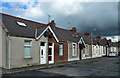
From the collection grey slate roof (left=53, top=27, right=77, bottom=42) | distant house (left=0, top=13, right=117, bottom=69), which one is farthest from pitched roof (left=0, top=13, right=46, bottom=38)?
grey slate roof (left=53, top=27, right=77, bottom=42)

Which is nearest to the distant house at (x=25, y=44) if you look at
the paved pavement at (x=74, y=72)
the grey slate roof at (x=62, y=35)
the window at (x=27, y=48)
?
the window at (x=27, y=48)

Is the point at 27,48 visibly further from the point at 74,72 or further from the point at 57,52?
the point at 74,72

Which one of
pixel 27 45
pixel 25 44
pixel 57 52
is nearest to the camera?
pixel 25 44

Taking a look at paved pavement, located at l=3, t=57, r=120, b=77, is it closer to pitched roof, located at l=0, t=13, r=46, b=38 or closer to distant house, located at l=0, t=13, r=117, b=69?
distant house, located at l=0, t=13, r=117, b=69

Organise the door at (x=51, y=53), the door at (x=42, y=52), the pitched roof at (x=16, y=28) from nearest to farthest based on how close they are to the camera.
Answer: the pitched roof at (x=16, y=28) → the door at (x=42, y=52) → the door at (x=51, y=53)

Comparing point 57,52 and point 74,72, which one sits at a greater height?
point 57,52

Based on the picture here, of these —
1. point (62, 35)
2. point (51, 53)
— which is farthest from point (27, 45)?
point (62, 35)

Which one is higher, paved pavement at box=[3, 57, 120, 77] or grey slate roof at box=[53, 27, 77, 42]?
grey slate roof at box=[53, 27, 77, 42]

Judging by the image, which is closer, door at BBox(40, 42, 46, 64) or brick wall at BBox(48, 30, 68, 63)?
door at BBox(40, 42, 46, 64)

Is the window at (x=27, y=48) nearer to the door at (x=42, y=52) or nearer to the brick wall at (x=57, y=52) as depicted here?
the door at (x=42, y=52)

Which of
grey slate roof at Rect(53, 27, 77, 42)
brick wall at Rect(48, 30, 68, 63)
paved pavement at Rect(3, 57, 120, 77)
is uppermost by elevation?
grey slate roof at Rect(53, 27, 77, 42)

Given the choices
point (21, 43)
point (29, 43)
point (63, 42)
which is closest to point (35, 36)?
point (29, 43)

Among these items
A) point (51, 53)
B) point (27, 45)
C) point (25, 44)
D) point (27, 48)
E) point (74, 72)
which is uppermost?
point (25, 44)

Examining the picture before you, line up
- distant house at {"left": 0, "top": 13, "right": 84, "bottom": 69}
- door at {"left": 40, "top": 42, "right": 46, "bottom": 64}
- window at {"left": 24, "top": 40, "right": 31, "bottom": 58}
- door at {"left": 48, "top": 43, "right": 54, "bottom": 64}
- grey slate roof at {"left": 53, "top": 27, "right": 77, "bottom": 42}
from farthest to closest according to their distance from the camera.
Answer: grey slate roof at {"left": 53, "top": 27, "right": 77, "bottom": 42} → door at {"left": 48, "top": 43, "right": 54, "bottom": 64} → door at {"left": 40, "top": 42, "right": 46, "bottom": 64} → window at {"left": 24, "top": 40, "right": 31, "bottom": 58} → distant house at {"left": 0, "top": 13, "right": 84, "bottom": 69}
